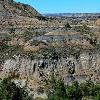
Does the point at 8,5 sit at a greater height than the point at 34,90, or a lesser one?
greater

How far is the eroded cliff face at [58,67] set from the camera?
298 feet

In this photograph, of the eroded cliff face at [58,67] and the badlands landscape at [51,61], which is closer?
the badlands landscape at [51,61]

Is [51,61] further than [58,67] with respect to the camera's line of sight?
Yes

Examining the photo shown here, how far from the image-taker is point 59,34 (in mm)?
105250

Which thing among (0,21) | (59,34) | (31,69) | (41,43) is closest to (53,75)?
(31,69)

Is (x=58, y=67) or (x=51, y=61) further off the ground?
(x=51, y=61)

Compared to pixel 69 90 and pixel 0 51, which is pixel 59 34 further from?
pixel 69 90

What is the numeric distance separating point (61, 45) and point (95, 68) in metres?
10.2

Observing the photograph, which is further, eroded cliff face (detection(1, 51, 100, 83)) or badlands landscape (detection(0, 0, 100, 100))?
eroded cliff face (detection(1, 51, 100, 83))

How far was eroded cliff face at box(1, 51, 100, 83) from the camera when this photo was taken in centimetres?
9094

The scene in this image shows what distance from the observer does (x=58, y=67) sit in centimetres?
9244

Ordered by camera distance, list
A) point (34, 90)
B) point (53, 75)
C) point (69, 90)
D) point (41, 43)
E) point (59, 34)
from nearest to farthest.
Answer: point (69, 90) → point (34, 90) → point (53, 75) → point (41, 43) → point (59, 34)

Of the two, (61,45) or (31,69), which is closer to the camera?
(31,69)

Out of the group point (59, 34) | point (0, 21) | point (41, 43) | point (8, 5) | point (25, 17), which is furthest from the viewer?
point (8, 5)
